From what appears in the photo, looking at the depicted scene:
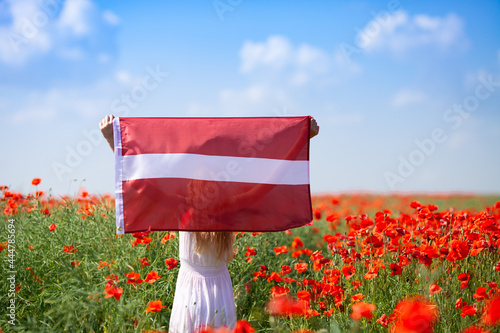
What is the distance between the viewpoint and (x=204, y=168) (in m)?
3.15

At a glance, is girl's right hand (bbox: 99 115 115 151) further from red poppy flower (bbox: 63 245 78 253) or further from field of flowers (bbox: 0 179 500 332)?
red poppy flower (bbox: 63 245 78 253)

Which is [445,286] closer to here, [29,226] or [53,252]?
[53,252]

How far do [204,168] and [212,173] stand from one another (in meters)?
0.07

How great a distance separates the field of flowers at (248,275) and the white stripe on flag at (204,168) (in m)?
0.78

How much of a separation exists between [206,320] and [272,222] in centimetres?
85

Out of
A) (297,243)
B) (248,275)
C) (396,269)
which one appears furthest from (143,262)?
(396,269)

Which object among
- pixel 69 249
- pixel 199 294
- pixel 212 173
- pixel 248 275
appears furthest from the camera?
pixel 248 275

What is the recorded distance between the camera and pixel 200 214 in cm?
302

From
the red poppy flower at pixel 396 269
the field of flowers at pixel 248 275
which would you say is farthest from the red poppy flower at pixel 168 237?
the red poppy flower at pixel 396 269

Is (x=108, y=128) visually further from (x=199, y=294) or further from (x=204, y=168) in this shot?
(x=199, y=294)

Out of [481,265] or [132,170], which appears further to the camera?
[481,265]

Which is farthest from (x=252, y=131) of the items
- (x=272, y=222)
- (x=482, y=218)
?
(x=482, y=218)

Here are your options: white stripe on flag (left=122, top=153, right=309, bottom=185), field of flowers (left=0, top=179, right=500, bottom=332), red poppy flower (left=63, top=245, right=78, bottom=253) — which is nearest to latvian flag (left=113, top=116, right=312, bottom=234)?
white stripe on flag (left=122, top=153, right=309, bottom=185)

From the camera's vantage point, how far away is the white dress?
115 inches
